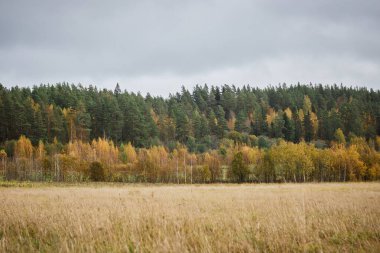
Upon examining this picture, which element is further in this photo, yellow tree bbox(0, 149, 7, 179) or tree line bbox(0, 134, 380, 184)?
yellow tree bbox(0, 149, 7, 179)

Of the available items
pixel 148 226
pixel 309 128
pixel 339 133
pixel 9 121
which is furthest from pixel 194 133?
pixel 148 226

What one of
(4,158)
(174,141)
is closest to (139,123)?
(174,141)

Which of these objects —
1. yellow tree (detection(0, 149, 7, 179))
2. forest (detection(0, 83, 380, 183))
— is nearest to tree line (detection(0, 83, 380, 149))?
forest (detection(0, 83, 380, 183))

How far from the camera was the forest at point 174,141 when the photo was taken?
81438 mm

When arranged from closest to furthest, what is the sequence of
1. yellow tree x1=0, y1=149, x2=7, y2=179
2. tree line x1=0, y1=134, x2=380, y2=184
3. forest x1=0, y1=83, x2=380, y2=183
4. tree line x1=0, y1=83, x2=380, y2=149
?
tree line x1=0, y1=134, x2=380, y2=184 → forest x1=0, y1=83, x2=380, y2=183 → yellow tree x1=0, y1=149, x2=7, y2=179 → tree line x1=0, y1=83, x2=380, y2=149

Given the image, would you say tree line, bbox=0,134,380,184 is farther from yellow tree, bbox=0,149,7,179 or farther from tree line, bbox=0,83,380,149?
tree line, bbox=0,83,380,149

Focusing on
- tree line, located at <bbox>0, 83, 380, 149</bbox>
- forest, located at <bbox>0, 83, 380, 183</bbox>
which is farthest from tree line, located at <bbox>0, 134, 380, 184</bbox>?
tree line, located at <bbox>0, 83, 380, 149</bbox>

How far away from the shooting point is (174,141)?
141875mm

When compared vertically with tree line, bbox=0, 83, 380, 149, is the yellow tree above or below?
below

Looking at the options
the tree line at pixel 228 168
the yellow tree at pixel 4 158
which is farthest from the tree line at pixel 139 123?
the tree line at pixel 228 168

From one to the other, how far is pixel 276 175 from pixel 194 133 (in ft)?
237

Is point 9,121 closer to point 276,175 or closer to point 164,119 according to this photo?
point 164,119

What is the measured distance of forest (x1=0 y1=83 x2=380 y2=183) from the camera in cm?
8144

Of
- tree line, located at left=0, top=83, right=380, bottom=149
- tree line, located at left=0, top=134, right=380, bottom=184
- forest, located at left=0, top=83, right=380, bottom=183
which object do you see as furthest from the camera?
tree line, located at left=0, top=83, right=380, bottom=149
